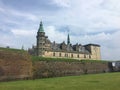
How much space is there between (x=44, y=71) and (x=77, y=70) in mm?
10276

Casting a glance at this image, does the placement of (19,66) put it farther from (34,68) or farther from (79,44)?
(79,44)

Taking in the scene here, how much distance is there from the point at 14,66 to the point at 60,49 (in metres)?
57.2

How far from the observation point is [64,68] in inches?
1517

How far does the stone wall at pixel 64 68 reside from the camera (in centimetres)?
3259

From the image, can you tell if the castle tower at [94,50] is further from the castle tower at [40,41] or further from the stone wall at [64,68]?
the stone wall at [64,68]

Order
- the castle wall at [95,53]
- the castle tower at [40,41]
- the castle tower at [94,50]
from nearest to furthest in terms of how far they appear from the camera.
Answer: the castle tower at [40,41]
the castle tower at [94,50]
the castle wall at [95,53]

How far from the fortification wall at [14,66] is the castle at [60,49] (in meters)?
46.8

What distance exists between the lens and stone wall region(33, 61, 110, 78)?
107 feet

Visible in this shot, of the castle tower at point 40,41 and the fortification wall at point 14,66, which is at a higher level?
the castle tower at point 40,41

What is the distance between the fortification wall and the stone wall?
1688 mm


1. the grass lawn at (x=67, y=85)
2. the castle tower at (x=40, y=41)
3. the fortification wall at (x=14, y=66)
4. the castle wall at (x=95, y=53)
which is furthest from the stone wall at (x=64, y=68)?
the castle wall at (x=95, y=53)

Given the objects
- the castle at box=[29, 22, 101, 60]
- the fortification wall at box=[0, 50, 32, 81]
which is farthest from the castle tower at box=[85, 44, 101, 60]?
the fortification wall at box=[0, 50, 32, 81]

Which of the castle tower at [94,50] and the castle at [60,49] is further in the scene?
the castle tower at [94,50]

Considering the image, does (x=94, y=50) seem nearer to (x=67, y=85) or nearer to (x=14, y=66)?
(x=14, y=66)
